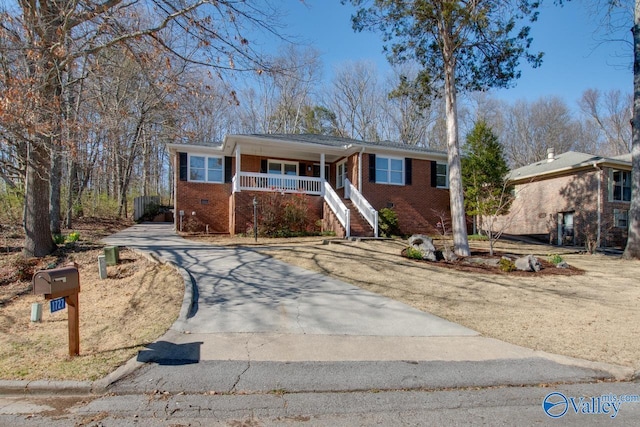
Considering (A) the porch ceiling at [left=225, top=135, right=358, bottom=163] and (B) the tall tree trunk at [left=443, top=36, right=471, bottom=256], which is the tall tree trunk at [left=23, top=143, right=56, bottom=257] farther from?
(B) the tall tree trunk at [left=443, top=36, right=471, bottom=256]

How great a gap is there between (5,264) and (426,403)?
401 inches

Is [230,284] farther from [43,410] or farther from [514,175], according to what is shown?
[514,175]

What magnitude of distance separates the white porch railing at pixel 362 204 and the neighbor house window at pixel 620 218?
12.9 metres

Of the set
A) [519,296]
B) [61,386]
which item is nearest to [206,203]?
[519,296]

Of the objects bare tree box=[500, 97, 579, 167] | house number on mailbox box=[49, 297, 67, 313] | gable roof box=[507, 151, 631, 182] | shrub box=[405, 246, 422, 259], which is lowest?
shrub box=[405, 246, 422, 259]

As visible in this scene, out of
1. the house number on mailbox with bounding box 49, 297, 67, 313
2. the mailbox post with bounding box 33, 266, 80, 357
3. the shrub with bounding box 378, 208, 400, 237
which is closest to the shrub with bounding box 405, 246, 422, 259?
the shrub with bounding box 378, 208, 400, 237

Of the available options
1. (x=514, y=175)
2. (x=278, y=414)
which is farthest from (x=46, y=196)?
(x=514, y=175)

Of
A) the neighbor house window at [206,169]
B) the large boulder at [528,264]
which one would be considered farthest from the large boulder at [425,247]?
the neighbor house window at [206,169]

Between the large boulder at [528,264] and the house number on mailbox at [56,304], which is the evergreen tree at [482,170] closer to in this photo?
the large boulder at [528,264]

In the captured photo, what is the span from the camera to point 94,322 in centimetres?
507

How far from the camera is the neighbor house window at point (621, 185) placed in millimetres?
17844

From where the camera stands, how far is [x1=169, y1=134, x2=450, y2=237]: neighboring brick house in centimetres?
1552

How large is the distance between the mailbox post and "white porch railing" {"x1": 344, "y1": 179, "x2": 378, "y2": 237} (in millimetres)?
11762

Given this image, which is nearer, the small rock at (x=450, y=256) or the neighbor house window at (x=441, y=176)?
the small rock at (x=450, y=256)
